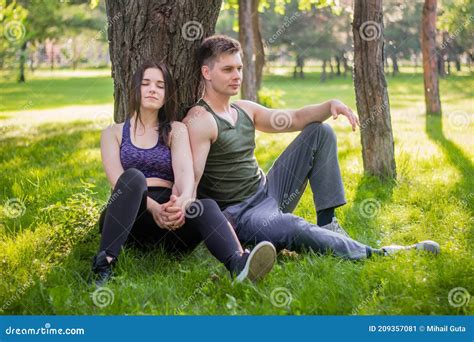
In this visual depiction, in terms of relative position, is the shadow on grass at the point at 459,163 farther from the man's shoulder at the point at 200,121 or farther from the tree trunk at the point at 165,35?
the tree trunk at the point at 165,35

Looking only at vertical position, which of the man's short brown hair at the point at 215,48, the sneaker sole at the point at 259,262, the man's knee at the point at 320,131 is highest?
the man's short brown hair at the point at 215,48

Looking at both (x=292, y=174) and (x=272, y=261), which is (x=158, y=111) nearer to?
(x=292, y=174)

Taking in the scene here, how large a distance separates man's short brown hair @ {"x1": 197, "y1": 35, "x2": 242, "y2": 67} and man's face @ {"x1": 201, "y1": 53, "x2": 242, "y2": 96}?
3cm

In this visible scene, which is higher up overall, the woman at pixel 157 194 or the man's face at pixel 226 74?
the man's face at pixel 226 74

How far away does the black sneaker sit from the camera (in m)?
3.48

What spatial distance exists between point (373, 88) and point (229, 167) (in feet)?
8.17

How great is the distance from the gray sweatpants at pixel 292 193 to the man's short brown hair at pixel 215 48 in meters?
0.70

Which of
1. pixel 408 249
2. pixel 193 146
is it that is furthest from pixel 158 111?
pixel 408 249

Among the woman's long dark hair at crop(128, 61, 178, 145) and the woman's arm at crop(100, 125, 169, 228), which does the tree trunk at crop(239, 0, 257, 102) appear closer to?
the woman's long dark hair at crop(128, 61, 178, 145)

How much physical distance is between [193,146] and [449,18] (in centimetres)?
1548

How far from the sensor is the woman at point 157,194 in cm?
345

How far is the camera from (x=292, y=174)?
4215mm

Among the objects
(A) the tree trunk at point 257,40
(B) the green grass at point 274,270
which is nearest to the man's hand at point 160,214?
(B) the green grass at point 274,270

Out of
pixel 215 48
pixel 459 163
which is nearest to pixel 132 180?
pixel 215 48
